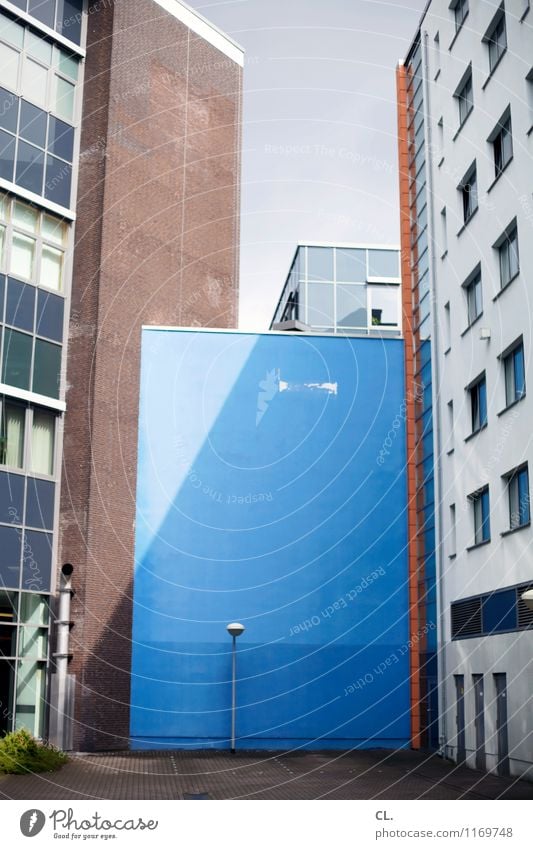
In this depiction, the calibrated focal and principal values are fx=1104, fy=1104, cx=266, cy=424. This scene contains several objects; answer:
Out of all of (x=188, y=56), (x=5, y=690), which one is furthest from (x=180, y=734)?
(x=188, y=56)

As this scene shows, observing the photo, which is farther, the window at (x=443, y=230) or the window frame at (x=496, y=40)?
the window at (x=443, y=230)

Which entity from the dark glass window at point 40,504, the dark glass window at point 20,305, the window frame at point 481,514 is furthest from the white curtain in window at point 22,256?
the window frame at point 481,514

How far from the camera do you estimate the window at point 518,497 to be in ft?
78.0

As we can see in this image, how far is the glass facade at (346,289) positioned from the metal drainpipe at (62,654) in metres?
18.2

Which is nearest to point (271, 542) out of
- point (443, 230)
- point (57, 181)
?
point (443, 230)

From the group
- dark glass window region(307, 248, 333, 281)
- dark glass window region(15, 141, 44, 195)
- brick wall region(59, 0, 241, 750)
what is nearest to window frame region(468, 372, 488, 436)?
brick wall region(59, 0, 241, 750)

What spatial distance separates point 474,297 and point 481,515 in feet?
19.0

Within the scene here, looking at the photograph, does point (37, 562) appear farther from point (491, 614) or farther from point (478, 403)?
point (478, 403)

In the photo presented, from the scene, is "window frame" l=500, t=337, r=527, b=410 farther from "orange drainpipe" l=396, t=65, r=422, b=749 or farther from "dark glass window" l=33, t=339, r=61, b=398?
"dark glass window" l=33, t=339, r=61, b=398

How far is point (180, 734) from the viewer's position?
30391 mm

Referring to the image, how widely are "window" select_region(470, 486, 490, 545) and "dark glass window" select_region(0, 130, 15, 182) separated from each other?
14.6m

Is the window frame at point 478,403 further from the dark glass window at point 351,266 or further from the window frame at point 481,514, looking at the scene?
the dark glass window at point 351,266

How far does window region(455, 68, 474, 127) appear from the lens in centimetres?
2952

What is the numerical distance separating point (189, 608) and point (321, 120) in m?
14.0
